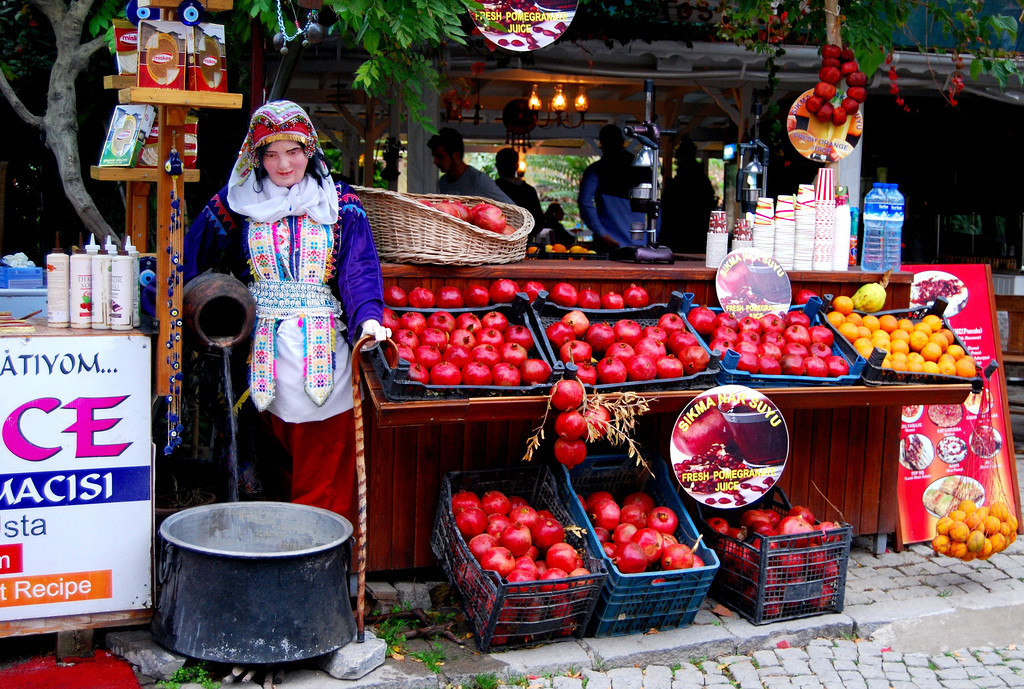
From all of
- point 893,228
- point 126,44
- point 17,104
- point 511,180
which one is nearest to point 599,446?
point 893,228

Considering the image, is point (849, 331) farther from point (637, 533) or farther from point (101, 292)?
point (101, 292)

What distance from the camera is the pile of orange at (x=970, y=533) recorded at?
197 inches

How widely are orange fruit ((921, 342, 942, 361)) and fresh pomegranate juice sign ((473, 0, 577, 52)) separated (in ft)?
8.30

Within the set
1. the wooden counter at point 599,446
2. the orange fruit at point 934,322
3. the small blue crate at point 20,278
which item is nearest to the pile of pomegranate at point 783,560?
the wooden counter at point 599,446

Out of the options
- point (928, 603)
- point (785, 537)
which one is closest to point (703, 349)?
point (785, 537)

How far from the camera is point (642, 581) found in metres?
4.02

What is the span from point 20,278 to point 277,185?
2.02 metres

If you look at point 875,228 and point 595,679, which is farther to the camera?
point 875,228

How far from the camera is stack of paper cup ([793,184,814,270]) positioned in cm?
523

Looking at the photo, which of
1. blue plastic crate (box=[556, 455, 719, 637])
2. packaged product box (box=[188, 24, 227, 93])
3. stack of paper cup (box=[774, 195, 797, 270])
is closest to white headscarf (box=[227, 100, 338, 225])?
packaged product box (box=[188, 24, 227, 93])

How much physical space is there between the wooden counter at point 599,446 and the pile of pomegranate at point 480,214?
205mm

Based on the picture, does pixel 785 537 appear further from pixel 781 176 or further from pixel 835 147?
pixel 781 176

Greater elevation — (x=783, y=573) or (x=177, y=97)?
(x=177, y=97)

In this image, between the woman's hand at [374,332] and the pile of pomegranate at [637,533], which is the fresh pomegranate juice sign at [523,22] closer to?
the woman's hand at [374,332]
